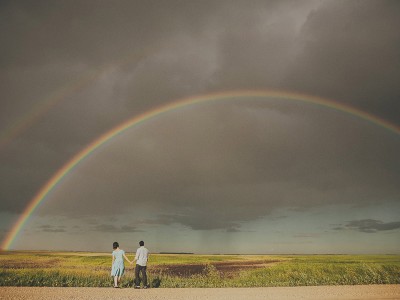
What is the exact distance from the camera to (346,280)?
71.6 ft

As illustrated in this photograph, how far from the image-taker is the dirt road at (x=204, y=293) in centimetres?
1521

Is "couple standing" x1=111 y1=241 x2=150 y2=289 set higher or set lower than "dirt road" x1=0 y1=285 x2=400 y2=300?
higher

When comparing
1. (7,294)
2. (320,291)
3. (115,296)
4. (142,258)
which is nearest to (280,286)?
(320,291)

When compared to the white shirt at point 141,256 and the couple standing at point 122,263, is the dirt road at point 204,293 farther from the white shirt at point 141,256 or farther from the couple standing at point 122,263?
the white shirt at point 141,256

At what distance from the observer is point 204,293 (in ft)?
56.0

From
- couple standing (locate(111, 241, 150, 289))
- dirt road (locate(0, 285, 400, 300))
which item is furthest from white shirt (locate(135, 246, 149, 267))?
dirt road (locate(0, 285, 400, 300))

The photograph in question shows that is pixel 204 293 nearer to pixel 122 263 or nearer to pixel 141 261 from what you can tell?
pixel 141 261

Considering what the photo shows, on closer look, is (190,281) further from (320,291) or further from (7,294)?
(7,294)

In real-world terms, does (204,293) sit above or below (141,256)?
below

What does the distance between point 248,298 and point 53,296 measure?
8475mm

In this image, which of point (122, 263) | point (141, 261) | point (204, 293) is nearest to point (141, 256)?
point (141, 261)

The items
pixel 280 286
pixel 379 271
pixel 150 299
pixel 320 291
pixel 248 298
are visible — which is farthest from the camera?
pixel 379 271

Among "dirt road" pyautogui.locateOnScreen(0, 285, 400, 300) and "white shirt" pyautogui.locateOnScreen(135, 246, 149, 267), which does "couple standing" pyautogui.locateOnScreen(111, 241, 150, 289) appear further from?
"dirt road" pyautogui.locateOnScreen(0, 285, 400, 300)

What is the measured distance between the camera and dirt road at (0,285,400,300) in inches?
599
